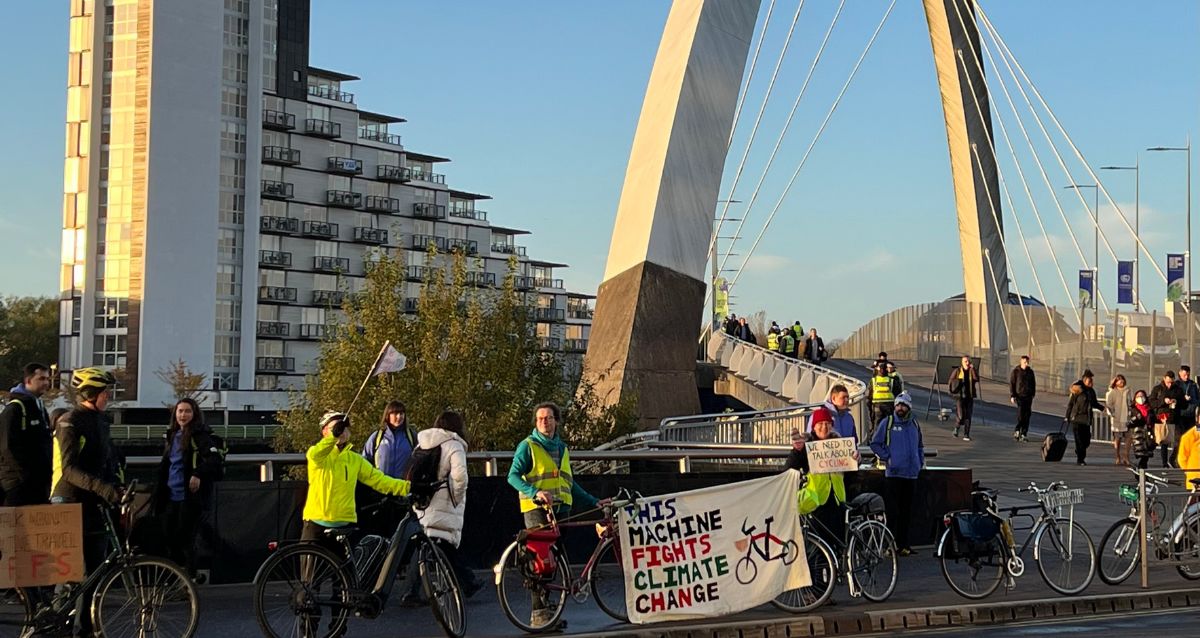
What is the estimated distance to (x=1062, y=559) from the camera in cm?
1387

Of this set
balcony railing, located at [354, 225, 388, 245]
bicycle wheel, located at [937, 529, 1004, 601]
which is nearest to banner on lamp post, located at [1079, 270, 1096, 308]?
bicycle wheel, located at [937, 529, 1004, 601]

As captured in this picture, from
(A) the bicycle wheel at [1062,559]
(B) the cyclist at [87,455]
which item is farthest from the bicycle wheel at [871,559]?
(B) the cyclist at [87,455]

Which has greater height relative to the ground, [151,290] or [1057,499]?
[151,290]

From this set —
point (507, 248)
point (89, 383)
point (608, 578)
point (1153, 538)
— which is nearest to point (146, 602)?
point (89, 383)

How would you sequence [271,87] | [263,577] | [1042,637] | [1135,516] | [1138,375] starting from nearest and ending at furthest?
1. [263,577]
2. [1042,637]
3. [1135,516]
4. [1138,375]
5. [271,87]

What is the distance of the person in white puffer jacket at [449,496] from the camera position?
1169cm

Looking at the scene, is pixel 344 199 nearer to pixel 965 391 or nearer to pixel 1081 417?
pixel 965 391

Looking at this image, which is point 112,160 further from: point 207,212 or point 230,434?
point 230,434

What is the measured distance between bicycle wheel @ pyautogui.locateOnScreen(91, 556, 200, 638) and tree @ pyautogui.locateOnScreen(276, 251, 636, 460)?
85.7 ft

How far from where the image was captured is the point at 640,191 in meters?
31.3

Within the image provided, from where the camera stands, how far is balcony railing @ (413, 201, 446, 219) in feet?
380

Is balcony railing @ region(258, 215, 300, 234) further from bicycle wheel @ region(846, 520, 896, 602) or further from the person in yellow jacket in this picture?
the person in yellow jacket

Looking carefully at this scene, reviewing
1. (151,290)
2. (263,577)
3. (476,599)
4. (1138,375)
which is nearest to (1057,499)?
(476,599)

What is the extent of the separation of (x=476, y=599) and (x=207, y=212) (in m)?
80.7
